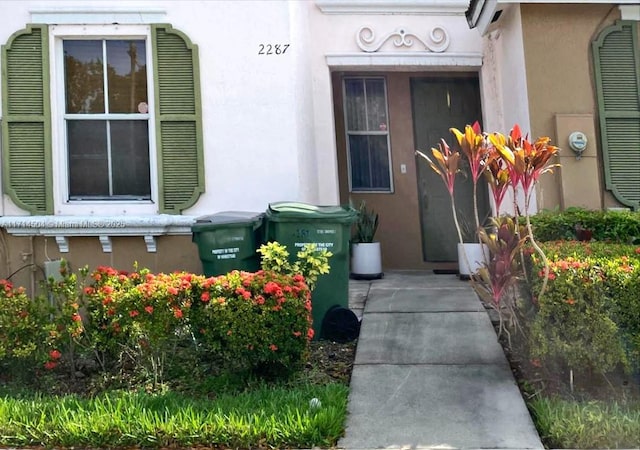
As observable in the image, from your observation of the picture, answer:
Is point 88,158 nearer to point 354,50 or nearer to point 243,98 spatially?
point 243,98

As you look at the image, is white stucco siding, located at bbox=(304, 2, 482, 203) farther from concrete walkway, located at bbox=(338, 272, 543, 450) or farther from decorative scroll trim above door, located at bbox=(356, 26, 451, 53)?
concrete walkway, located at bbox=(338, 272, 543, 450)

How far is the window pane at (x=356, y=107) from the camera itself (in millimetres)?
8828

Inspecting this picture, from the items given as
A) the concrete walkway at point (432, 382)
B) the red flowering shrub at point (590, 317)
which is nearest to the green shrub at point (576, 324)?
the red flowering shrub at point (590, 317)

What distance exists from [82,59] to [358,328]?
4307 millimetres

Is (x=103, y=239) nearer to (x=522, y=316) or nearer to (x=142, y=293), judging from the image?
(x=142, y=293)

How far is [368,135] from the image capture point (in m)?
8.84

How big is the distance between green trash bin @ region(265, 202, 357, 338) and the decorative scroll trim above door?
10.3 feet

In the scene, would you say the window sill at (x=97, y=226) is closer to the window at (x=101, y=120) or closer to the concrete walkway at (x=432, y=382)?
the window at (x=101, y=120)

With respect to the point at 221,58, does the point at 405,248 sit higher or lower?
lower

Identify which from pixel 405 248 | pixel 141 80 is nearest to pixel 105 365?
pixel 141 80

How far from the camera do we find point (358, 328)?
221 inches

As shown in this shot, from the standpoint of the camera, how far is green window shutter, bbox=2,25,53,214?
21.3 feet

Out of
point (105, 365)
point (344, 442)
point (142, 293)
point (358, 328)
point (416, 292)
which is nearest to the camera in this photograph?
point (344, 442)

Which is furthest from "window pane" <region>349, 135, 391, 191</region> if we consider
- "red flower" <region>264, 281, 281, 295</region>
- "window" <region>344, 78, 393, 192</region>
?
"red flower" <region>264, 281, 281, 295</region>
